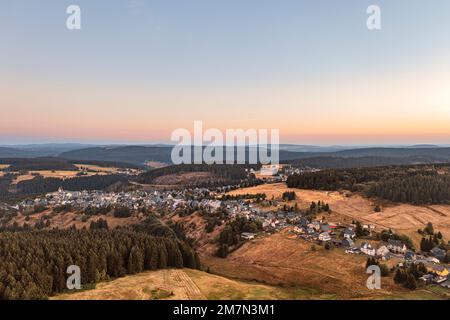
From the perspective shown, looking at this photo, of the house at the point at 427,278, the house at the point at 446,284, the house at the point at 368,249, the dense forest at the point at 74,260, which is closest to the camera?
the dense forest at the point at 74,260

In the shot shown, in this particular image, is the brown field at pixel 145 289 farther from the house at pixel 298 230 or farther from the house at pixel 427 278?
the house at pixel 298 230

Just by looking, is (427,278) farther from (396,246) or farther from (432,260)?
(396,246)

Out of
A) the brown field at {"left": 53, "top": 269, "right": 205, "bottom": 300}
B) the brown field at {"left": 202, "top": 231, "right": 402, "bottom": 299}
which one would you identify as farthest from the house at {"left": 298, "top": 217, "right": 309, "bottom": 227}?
the brown field at {"left": 53, "top": 269, "right": 205, "bottom": 300}

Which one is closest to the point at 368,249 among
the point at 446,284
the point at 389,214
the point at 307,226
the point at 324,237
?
the point at 324,237

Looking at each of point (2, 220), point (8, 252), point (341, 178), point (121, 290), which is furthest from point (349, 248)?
point (2, 220)

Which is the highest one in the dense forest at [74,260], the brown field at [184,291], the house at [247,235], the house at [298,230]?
the dense forest at [74,260]

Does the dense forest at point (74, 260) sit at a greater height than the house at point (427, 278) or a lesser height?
greater

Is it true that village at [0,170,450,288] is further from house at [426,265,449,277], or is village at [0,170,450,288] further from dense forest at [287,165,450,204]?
dense forest at [287,165,450,204]

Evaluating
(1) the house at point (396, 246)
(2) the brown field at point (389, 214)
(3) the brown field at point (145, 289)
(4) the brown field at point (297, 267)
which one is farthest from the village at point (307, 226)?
(3) the brown field at point (145, 289)

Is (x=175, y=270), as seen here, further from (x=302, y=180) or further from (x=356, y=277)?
(x=302, y=180)
